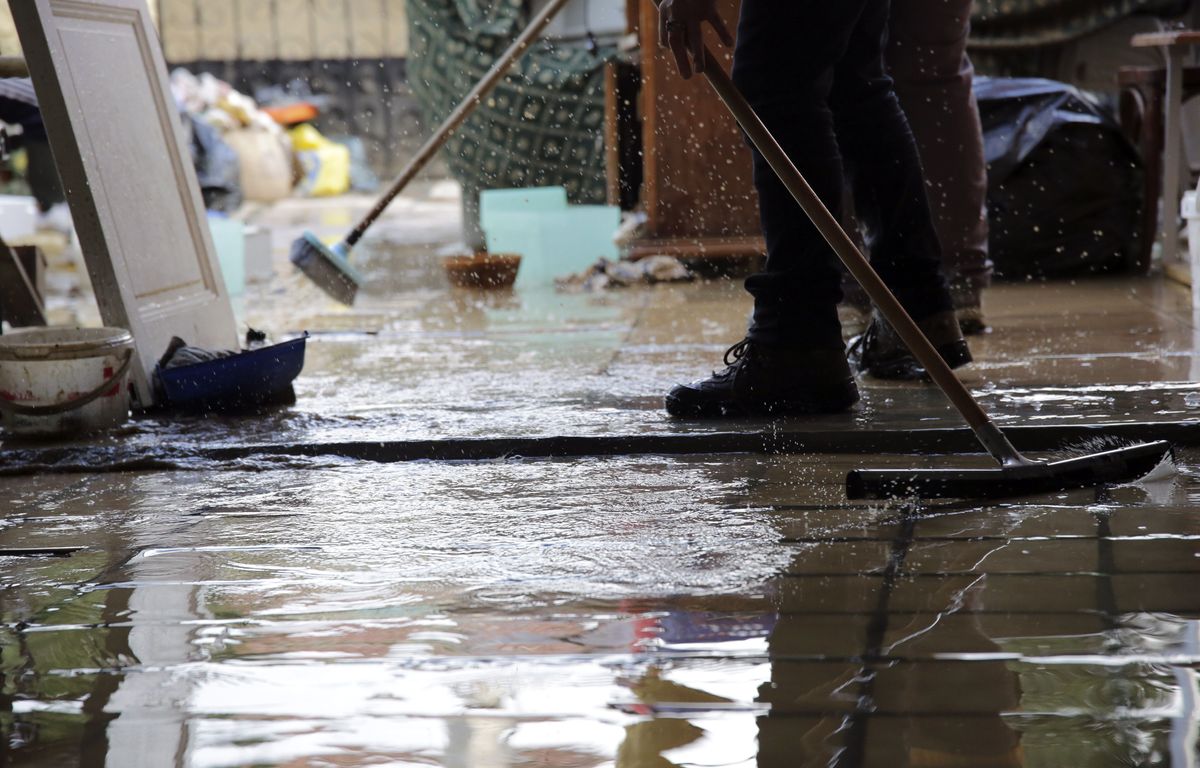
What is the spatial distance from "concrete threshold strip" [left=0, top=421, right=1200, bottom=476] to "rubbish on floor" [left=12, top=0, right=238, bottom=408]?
0.43 meters

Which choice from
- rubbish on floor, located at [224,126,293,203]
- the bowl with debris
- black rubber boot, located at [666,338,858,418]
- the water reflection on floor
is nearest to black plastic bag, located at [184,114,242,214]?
rubbish on floor, located at [224,126,293,203]

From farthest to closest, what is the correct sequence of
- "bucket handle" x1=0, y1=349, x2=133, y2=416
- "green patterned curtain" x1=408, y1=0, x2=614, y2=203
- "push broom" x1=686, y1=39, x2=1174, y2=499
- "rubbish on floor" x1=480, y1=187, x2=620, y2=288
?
1. "green patterned curtain" x1=408, y1=0, x2=614, y2=203
2. "rubbish on floor" x1=480, y1=187, x2=620, y2=288
3. "bucket handle" x1=0, y1=349, x2=133, y2=416
4. "push broom" x1=686, y1=39, x2=1174, y2=499

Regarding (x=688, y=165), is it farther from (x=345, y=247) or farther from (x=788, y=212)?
(x=788, y=212)

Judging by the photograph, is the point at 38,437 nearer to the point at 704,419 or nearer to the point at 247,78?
the point at 704,419

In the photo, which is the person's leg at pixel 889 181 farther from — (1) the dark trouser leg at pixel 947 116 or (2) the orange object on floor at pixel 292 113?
(2) the orange object on floor at pixel 292 113

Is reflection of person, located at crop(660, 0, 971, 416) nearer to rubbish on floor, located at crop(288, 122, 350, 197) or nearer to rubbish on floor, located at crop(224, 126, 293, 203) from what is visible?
rubbish on floor, located at crop(224, 126, 293, 203)

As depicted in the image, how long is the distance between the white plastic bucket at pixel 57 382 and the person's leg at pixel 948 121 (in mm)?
1870

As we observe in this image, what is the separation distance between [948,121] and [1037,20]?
2872mm

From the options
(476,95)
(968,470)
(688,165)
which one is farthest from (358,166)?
(968,470)

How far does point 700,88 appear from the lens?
4.76 m

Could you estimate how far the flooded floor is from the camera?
1115mm

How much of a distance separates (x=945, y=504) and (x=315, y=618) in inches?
34.6

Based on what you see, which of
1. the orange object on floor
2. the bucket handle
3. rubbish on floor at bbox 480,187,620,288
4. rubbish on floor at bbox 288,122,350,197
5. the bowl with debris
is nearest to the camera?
the bucket handle

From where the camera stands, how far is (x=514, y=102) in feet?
19.9
